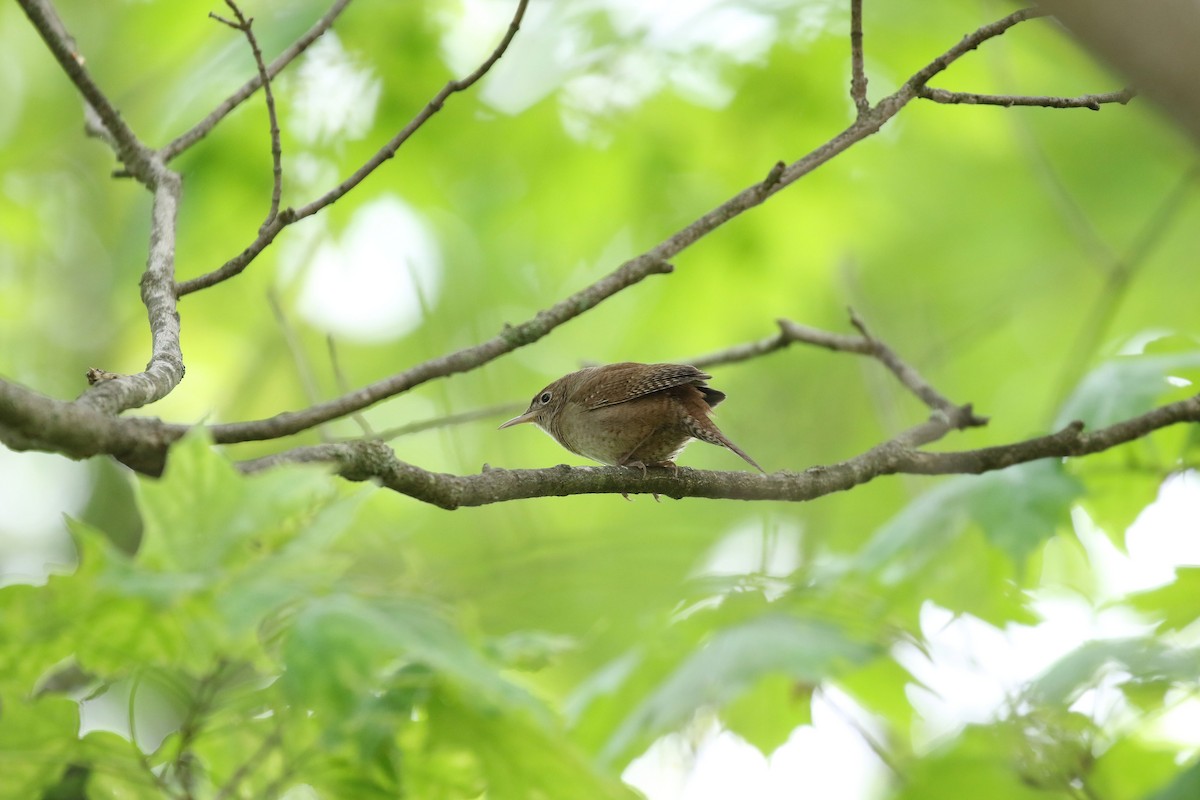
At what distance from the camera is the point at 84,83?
258 centimetres

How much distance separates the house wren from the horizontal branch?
1010mm

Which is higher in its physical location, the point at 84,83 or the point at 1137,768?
the point at 84,83

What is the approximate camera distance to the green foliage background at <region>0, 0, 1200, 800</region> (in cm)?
210

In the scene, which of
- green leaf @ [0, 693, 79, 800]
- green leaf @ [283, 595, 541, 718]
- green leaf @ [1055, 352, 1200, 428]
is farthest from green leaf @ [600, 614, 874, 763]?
green leaf @ [0, 693, 79, 800]

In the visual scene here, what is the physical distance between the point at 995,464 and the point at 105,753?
2.44 m

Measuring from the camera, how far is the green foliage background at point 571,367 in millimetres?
2100

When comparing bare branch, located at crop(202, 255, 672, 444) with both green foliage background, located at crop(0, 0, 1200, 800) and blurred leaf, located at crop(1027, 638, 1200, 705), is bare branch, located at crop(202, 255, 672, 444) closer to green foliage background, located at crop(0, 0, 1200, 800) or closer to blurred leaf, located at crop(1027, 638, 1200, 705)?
green foliage background, located at crop(0, 0, 1200, 800)

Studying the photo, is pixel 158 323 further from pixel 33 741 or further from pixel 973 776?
pixel 973 776

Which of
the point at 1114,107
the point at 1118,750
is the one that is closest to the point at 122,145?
the point at 1118,750

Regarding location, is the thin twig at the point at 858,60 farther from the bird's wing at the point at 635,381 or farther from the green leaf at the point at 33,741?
the green leaf at the point at 33,741

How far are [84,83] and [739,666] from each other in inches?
96.9

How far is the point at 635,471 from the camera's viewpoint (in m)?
2.92

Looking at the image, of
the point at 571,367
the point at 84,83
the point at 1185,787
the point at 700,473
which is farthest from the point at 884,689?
the point at 571,367

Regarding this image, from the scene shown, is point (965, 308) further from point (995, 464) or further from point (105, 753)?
point (105, 753)
